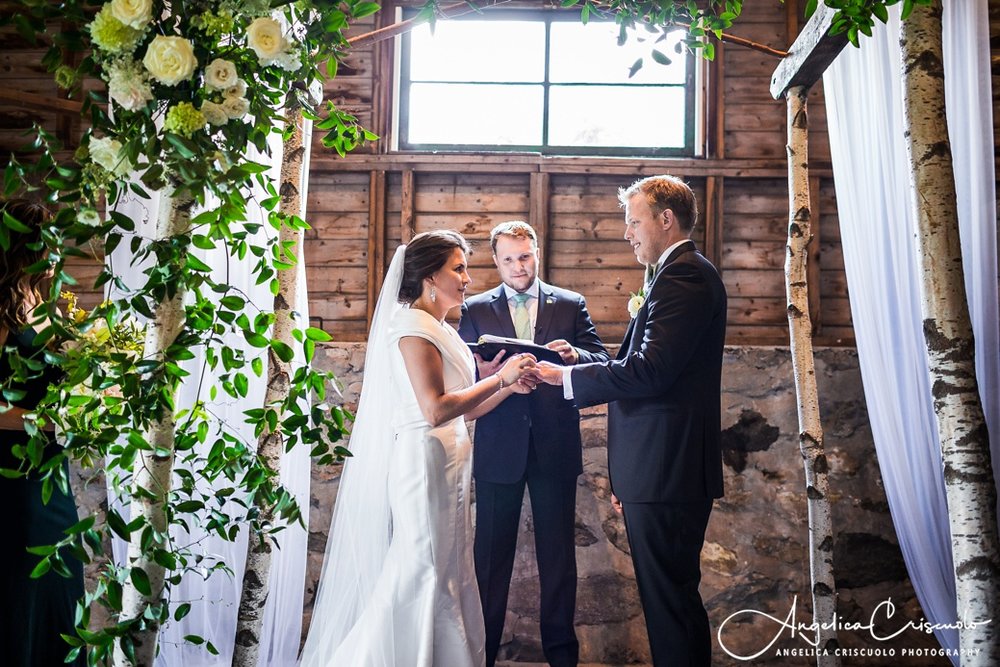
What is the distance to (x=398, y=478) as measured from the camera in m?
2.55

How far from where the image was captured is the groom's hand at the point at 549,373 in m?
Result: 2.81

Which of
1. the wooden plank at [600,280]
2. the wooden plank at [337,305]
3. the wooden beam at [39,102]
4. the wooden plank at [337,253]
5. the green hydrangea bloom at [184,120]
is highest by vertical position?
the wooden beam at [39,102]

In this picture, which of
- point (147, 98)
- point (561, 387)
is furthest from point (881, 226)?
point (147, 98)

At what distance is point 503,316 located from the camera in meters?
3.25

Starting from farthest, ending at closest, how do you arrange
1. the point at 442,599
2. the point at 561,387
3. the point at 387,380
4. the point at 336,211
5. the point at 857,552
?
the point at 336,211, the point at 857,552, the point at 561,387, the point at 387,380, the point at 442,599

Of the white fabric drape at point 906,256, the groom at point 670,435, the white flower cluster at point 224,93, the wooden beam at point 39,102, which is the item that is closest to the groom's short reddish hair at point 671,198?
the groom at point 670,435

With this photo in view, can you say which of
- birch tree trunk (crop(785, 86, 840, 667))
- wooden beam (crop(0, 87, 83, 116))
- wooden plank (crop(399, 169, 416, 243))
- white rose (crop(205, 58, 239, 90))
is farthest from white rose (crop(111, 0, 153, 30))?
wooden beam (crop(0, 87, 83, 116))

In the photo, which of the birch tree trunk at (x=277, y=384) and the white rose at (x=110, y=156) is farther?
the birch tree trunk at (x=277, y=384)

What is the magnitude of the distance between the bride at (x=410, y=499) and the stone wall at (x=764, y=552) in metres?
1.12

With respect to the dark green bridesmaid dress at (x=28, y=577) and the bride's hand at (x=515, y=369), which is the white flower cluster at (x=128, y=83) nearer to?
the dark green bridesmaid dress at (x=28, y=577)

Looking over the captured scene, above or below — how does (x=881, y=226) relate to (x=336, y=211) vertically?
below

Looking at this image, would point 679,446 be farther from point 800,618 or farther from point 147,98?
point 147,98

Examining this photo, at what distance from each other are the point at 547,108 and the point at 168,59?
3.50 metres

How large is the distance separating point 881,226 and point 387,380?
177cm
